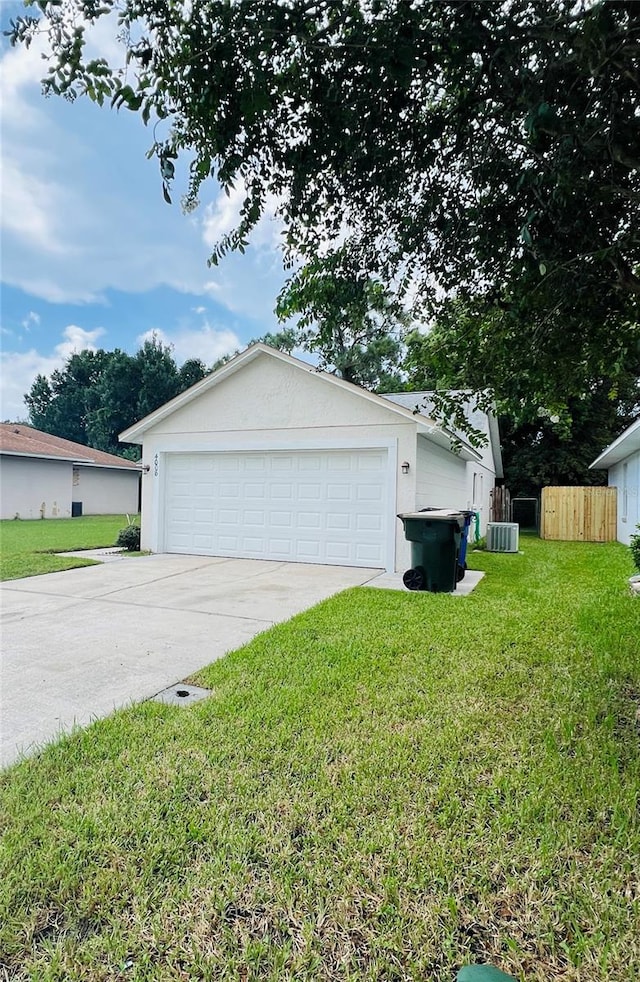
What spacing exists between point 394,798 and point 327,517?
7.94 metres

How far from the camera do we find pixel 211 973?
5.26 ft

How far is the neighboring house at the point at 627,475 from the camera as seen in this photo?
1232 centimetres

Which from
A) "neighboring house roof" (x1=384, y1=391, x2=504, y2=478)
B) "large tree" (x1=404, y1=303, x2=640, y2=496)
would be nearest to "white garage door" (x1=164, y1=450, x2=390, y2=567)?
"neighboring house roof" (x1=384, y1=391, x2=504, y2=478)

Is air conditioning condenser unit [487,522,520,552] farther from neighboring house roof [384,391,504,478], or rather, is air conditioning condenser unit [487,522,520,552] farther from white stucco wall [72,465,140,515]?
white stucco wall [72,465,140,515]

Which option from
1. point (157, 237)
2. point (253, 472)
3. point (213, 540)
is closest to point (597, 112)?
point (253, 472)

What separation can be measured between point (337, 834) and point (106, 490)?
26428 millimetres

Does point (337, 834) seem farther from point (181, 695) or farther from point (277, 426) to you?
point (277, 426)

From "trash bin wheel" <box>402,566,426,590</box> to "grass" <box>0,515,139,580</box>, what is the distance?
6.39 metres

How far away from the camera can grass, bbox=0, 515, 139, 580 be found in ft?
30.7

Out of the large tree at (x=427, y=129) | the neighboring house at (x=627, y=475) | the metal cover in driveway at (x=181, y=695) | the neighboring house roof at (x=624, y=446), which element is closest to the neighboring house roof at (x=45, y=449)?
the neighboring house roof at (x=624, y=446)

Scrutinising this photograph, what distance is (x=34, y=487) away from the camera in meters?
21.5

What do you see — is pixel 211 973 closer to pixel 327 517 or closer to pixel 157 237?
pixel 327 517

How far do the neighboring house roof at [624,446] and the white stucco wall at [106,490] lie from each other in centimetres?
2245

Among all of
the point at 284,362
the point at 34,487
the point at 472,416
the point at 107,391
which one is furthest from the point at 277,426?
the point at 107,391
